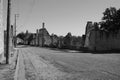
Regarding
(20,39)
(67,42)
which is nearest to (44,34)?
(67,42)

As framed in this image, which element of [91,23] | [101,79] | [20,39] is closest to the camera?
[101,79]

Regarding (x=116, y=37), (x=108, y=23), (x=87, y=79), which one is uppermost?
(x=108, y=23)

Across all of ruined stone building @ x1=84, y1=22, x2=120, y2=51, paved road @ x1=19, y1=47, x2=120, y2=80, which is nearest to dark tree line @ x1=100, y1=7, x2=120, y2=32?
ruined stone building @ x1=84, y1=22, x2=120, y2=51

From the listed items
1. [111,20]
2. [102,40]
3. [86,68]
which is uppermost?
[111,20]

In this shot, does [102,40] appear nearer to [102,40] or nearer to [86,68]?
[102,40]

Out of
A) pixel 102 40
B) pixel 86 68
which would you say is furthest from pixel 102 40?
pixel 86 68

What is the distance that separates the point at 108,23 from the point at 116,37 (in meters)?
4.84

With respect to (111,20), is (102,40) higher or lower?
lower

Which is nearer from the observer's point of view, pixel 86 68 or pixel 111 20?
pixel 86 68

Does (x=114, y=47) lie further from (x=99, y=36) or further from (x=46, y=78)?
(x=46, y=78)

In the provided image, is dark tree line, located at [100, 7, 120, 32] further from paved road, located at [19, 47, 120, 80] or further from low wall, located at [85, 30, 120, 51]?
paved road, located at [19, 47, 120, 80]

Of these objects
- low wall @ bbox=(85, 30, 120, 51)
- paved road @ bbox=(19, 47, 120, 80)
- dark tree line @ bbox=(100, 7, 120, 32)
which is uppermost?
dark tree line @ bbox=(100, 7, 120, 32)

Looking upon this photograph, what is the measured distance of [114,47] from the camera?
49125 millimetres

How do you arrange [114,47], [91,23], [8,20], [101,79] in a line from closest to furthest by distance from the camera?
[101,79]
[8,20]
[114,47]
[91,23]
